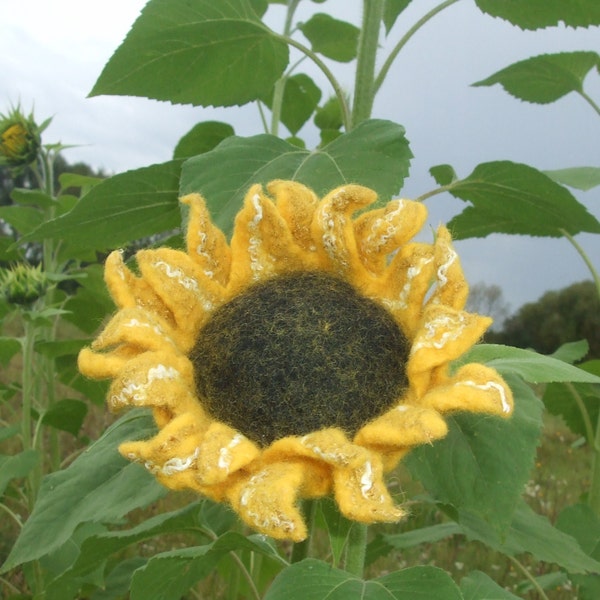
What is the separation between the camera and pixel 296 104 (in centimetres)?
196

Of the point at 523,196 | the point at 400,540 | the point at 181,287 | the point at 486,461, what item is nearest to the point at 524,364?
the point at 486,461

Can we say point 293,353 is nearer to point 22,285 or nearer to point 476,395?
point 476,395

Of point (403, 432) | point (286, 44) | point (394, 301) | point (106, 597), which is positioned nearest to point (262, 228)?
point (394, 301)

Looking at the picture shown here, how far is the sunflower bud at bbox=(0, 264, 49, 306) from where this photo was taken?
183 cm

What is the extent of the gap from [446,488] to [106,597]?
968mm

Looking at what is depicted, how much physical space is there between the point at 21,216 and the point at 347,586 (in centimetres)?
175

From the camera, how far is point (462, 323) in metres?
0.56

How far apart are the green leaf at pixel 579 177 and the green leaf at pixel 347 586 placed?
0.78 meters

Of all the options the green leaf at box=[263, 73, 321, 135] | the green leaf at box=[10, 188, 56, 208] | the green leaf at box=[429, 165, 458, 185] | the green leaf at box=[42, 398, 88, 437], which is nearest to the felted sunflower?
the green leaf at box=[429, 165, 458, 185]

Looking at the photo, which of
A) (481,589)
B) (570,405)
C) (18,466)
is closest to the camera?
(481,589)

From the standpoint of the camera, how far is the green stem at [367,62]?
956 millimetres

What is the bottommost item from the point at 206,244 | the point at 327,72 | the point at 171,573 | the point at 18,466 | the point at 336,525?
the point at 18,466

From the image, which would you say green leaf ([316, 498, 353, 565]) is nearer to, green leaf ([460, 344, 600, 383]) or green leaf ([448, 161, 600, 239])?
green leaf ([460, 344, 600, 383])

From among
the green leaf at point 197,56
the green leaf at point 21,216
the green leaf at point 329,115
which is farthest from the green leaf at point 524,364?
the green leaf at point 21,216
